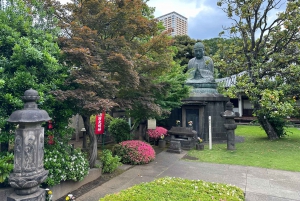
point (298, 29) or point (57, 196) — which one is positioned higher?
point (298, 29)

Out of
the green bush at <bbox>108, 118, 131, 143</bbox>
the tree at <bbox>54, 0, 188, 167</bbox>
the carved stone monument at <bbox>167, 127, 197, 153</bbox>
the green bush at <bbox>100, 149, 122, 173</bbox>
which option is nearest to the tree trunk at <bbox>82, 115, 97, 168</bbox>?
the tree at <bbox>54, 0, 188, 167</bbox>

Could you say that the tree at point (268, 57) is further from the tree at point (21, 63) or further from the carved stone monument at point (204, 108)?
the tree at point (21, 63)

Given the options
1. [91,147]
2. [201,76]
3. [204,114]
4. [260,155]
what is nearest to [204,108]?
[204,114]

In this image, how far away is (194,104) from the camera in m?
11.7

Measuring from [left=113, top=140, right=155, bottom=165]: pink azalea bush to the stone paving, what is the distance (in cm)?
24

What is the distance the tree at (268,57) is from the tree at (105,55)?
600cm

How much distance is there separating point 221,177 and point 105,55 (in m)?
4.82

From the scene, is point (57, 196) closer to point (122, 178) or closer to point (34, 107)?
point (122, 178)

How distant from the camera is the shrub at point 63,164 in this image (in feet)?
14.4

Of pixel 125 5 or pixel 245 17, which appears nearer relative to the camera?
pixel 125 5

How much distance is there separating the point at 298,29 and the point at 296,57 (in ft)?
4.74

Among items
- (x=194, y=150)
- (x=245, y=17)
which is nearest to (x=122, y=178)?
(x=194, y=150)

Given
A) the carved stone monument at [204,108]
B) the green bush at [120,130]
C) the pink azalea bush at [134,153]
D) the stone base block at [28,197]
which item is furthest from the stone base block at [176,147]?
the stone base block at [28,197]

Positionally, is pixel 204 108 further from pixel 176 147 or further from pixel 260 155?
pixel 260 155
